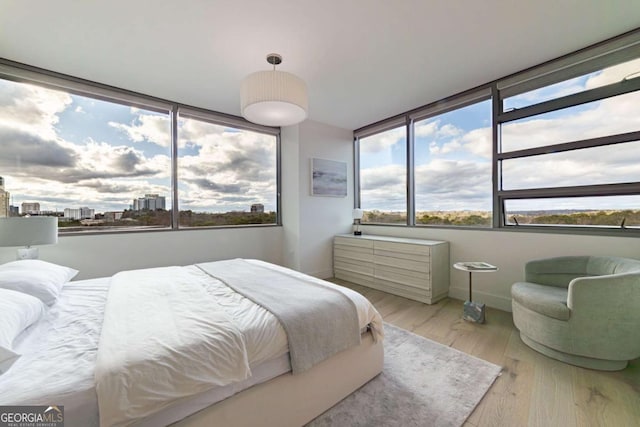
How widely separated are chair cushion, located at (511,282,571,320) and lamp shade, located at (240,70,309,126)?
2.43 metres

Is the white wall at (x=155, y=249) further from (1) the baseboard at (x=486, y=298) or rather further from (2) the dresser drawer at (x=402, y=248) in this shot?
(1) the baseboard at (x=486, y=298)

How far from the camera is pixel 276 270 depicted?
2.21 m

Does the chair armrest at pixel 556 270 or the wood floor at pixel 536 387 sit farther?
the chair armrest at pixel 556 270

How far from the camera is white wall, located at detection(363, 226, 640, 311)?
227 centimetres

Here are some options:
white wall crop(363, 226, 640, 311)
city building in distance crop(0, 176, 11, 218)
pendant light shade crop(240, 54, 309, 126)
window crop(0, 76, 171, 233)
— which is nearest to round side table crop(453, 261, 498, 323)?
white wall crop(363, 226, 640, 311)

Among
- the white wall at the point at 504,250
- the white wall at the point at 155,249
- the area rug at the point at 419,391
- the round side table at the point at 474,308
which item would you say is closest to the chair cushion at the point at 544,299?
the round side table at the point at 474,308

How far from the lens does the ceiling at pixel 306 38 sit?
1875 mm

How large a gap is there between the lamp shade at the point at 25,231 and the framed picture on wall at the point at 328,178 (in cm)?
300

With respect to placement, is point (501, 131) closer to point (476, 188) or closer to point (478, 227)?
point (476, 188)

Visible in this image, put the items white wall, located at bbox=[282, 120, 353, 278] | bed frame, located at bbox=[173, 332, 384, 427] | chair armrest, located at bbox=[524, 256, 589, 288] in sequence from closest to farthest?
bed frame, located at bbox=[173, 332, 384, 427], chair armrest, located at bbox=[524, 256, 589, 288], white wall, located at bbox=[282, 120, 353, 278]

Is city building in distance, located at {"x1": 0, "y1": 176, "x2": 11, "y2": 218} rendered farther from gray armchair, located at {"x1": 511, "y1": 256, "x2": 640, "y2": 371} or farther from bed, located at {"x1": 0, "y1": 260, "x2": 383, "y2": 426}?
gray armchair, located at {"x1": 511, "y1": 256, "x2": 640, "y2": 371}

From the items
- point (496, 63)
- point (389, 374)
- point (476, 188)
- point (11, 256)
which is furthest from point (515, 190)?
point (11, 256)

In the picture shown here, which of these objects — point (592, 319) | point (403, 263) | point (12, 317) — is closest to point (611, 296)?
point (592, 319)

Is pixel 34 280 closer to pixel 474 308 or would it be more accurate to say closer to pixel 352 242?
pixel 352 242
